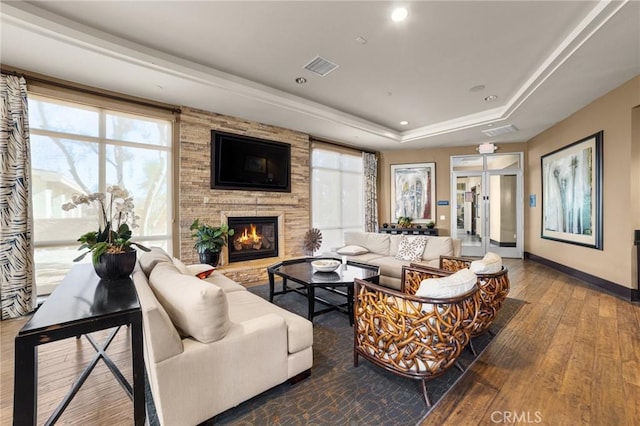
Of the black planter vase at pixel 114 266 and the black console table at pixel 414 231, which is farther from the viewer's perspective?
the black console table at pixel 414 231

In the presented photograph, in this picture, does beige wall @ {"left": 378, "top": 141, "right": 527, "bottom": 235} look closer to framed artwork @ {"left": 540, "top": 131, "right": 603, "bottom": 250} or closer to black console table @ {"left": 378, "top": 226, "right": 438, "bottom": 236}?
black console table @ {"left": 378, "top": 226, "right": 438, "bottom": 236}

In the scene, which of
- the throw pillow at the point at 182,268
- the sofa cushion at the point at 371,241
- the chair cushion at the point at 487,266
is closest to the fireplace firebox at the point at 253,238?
the sofa cushion at the point at 371,241

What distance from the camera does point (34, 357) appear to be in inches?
46.0

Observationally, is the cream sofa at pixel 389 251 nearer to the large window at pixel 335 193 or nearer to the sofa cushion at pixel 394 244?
the sofa cushion at pixel 394 244

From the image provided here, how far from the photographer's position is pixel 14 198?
10.2 feet

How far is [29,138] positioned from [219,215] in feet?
8.28

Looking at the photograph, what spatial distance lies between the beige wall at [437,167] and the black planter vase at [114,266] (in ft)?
22.2

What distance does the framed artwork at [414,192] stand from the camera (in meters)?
7.43

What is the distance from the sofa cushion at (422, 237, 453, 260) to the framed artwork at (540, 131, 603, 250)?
238cm

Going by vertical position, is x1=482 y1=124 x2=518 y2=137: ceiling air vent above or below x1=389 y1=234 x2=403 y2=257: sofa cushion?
above

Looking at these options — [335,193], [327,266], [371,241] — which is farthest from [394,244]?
[335,193]

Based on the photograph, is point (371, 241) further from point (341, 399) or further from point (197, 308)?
point (197, 308)

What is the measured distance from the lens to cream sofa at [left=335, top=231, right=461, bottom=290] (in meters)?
3.97

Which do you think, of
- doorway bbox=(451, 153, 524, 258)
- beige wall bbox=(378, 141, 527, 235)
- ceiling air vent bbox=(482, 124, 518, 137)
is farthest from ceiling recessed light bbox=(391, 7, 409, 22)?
doorway bbox=(451, 153, 524, 258)
